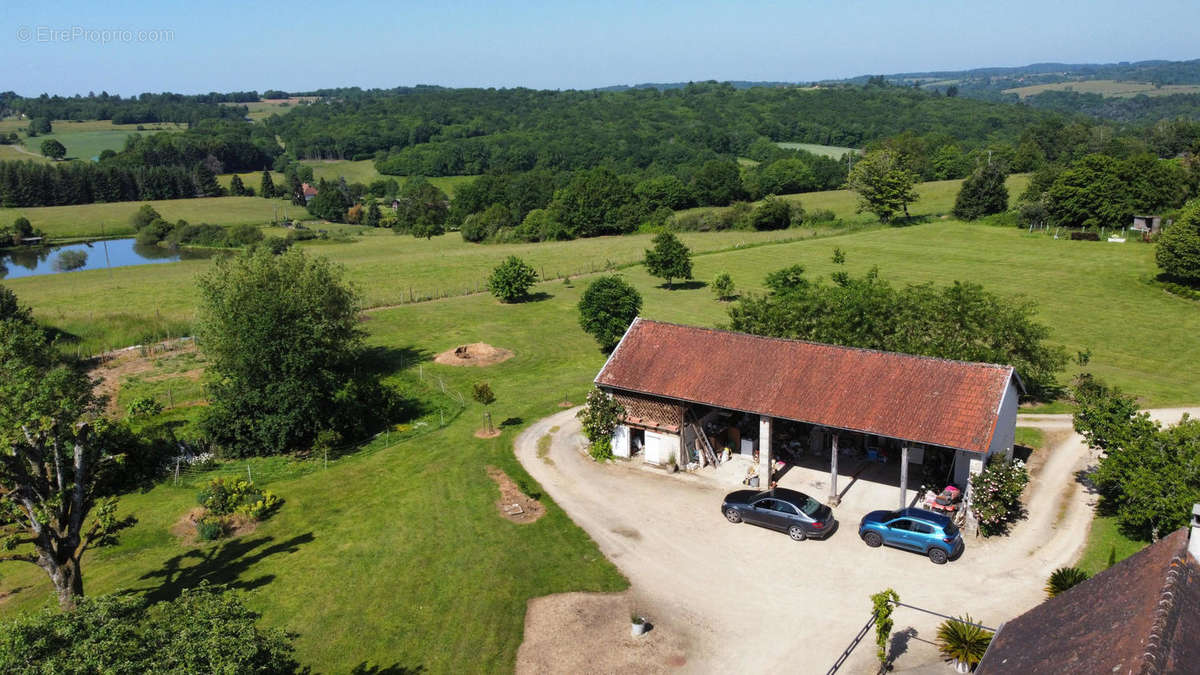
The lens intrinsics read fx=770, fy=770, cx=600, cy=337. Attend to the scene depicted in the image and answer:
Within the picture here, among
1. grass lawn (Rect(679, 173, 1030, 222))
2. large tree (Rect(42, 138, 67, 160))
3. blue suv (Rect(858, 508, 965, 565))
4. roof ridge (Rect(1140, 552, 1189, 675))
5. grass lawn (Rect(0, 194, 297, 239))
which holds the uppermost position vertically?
large tree (Rect(42, 138, 67, 160))

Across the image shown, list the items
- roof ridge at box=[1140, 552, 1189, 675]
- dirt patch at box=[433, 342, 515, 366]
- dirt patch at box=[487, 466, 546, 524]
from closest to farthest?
1. roof ridge at box=[1140, 552, 1189, 675]
2. dirt patch at box=[487, 466, 546, 524]
3. dirt patch at box=[433, 342, 515, 366]

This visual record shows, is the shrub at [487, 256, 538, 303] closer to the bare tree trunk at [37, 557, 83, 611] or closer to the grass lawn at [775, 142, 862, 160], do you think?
the bare tree trunk at [37, 557, 83, 611]

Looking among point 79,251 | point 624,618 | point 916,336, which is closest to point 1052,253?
point 916,336

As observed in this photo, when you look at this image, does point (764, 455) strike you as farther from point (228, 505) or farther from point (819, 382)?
point (228, 505)

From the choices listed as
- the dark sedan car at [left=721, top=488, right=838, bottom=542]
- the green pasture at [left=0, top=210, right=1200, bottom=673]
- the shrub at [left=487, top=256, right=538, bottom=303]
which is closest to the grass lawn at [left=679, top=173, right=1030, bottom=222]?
the green pasture at [left=0, top=210, right=1200, bottom=673]

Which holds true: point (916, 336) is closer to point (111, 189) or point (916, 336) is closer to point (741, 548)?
point (741, 548)

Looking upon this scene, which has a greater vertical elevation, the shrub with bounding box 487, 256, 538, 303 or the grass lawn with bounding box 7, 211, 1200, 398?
the shrub with bounding box 487, 256, 538, 303

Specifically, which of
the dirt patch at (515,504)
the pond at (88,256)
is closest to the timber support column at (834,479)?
the dirt patch at (515,504)
